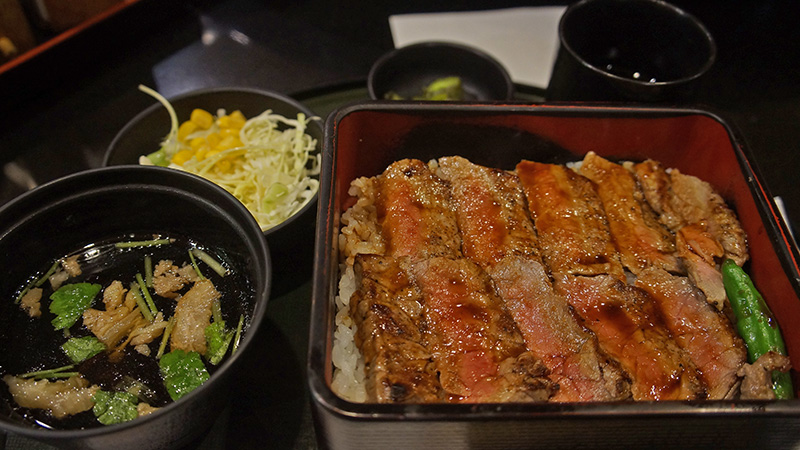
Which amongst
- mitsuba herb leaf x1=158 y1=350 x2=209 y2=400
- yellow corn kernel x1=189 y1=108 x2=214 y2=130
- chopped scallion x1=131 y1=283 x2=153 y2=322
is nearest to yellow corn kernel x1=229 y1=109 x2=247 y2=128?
yellow corn kernel x1=189 y1=108 x2=214 y2=130

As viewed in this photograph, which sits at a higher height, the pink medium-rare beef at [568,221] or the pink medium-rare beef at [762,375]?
the pink medium-rare beef at [568,221]

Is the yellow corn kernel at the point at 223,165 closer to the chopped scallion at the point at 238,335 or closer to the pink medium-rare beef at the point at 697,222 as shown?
the chopped scallion at the point at 238,335

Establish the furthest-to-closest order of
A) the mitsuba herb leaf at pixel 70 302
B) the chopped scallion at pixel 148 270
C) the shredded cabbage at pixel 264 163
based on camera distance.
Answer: the shredded cabbage at pixel 264 163, the chopped scallion at pixel 148 270, the mitsuba herb leaf at pixel 70 302

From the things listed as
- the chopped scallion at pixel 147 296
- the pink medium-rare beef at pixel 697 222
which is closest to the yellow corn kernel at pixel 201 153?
the chopped scallion at pixel 147 296

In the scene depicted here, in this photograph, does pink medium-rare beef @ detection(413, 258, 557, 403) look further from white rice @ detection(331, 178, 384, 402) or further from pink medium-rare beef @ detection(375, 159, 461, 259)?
white rice @ detection(331, 178, 384, 402)

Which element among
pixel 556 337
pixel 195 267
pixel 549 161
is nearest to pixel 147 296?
pixel 195 267

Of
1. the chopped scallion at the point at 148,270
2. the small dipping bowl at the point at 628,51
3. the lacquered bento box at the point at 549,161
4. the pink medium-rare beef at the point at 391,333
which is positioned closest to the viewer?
the lacquered bento box at the point at 549,161
